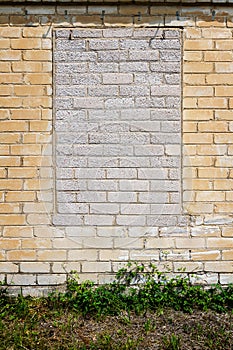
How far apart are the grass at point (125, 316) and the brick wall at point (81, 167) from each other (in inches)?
5.5

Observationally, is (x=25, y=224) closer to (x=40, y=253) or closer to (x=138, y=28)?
(x=40, y=253)

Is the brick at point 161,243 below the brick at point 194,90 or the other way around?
below

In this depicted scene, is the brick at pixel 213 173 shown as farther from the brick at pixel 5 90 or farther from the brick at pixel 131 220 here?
the brick at pixel 5 90

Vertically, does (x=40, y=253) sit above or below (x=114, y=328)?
above

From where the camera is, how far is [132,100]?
14.5 ft

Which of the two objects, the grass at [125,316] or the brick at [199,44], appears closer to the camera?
the grass at [125,316]

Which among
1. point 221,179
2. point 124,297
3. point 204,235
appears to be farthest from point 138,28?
point 124,297

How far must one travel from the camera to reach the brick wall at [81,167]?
4402 millimetres

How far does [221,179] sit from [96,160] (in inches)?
45.5

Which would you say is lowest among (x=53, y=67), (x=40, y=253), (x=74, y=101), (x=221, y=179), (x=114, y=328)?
(x=114, y=328)

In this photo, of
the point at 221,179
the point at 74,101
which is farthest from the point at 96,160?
the point at 221,179

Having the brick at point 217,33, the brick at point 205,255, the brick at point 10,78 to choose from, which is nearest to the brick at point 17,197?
the brick at point 10,78

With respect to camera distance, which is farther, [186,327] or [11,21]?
[11,21]

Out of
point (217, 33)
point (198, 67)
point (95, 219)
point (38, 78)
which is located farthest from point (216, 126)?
point (38, 78)
